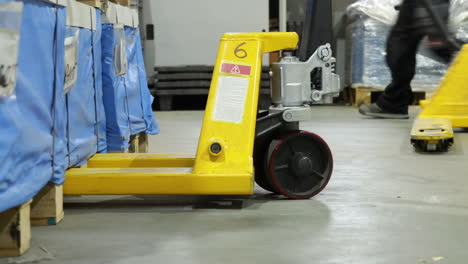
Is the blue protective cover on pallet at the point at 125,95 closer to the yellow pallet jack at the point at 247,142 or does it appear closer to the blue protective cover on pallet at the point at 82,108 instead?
the blue protective cover on pallet at the point at 82,108

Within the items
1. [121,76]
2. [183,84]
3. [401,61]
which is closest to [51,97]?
[121,76]

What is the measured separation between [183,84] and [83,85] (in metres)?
6.74

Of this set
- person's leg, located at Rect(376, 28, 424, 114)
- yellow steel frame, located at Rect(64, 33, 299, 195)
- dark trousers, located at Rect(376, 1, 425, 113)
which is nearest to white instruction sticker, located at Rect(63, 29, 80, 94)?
yellow steel frame, located at Rect(64, 33, 299, 195)

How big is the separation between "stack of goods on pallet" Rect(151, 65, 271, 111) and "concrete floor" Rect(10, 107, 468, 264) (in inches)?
232

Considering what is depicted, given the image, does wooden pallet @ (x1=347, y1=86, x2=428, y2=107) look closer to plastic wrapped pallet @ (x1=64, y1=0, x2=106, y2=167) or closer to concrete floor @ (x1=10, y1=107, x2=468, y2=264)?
concrete floor @ (x1=10, y1=107, x2=468, y2=264)

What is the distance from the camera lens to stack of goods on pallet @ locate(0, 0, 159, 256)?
2.24m

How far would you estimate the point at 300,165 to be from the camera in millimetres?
3373

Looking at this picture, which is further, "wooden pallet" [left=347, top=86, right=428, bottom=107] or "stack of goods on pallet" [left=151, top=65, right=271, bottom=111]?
"stack of goods on pallet" [left=151, top=65, right=271, bottom=111]

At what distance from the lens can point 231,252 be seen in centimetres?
249

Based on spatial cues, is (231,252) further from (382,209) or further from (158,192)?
(382,209)

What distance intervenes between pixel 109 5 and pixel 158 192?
1.39m

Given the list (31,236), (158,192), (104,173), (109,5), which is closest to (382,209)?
(158,192)

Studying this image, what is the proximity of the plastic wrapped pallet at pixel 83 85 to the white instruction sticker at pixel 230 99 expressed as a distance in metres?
0.71

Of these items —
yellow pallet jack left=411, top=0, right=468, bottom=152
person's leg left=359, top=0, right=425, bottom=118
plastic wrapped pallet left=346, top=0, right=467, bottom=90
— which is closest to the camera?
yellow pallet jack left=411, top=0, right=468, bottom=152
